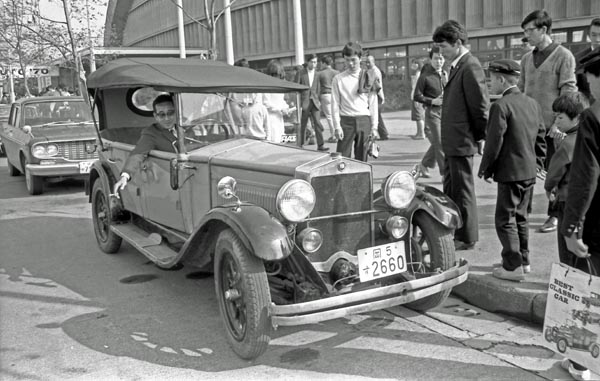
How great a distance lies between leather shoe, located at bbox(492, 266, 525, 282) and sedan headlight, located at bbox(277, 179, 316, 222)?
1831 mm

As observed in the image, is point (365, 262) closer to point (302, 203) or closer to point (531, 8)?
point (302, 203)

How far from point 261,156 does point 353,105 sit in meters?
3.49

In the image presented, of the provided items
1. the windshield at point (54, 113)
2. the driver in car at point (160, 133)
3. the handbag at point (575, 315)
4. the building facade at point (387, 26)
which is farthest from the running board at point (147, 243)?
the building facade at point (387, 26)

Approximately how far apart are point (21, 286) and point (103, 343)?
1.90 m

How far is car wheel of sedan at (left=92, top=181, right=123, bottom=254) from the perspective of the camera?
6.48m

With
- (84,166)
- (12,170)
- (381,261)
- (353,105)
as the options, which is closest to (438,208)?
(381,261)

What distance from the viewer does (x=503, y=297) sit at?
4.48 metres

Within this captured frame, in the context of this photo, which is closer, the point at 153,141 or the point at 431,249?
the point at 431,249

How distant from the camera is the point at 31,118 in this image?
37.7 feet

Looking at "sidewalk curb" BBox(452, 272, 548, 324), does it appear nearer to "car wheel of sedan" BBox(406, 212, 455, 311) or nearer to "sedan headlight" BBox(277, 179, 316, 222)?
"car wheel of sedan" BBox(406, 212, 455, 311)

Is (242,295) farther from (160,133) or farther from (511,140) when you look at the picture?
(511,140)

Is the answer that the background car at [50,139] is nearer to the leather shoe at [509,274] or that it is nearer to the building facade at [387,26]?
the building facade at [387,26]

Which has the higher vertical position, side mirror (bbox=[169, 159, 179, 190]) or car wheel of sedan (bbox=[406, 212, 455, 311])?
side mirror (bbox=[169, 159, 179, 190])

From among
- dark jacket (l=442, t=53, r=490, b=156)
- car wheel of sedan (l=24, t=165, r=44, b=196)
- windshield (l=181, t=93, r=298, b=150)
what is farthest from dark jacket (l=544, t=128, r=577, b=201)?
car wheel of sedan (l=24, t=165, r=44, b=196)
